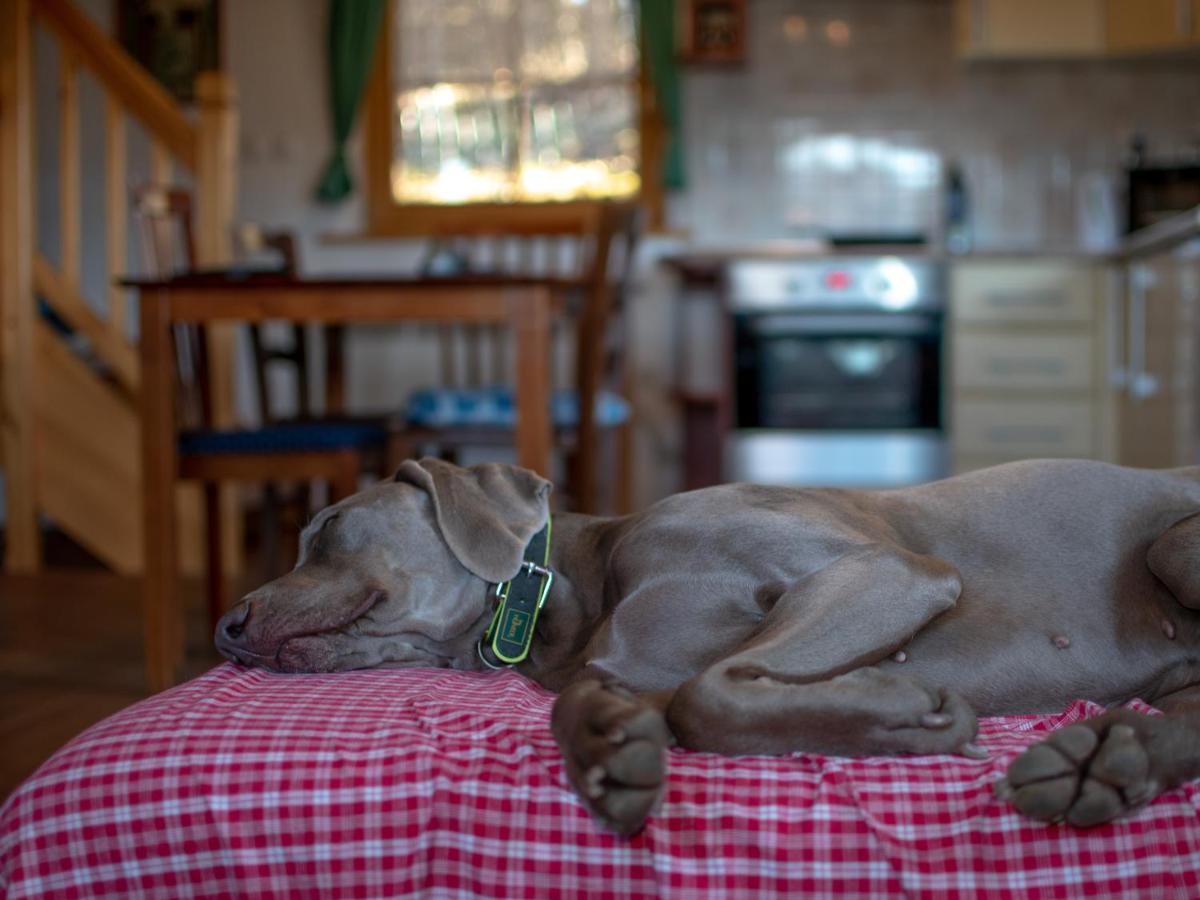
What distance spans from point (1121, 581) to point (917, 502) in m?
0.26

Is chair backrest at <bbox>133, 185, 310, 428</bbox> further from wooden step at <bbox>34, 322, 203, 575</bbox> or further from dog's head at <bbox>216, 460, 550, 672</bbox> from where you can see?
dog's head at <bbox>216, 460, 550, 672</bbox>

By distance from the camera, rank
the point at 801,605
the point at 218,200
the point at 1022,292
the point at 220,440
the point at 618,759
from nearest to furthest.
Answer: the point at 618,759
the point at 801,605
the point at 220,440
the point at 218,200
the point at 1022,292

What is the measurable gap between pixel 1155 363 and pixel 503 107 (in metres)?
2.97

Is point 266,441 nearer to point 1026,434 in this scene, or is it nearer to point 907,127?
point 1026,434

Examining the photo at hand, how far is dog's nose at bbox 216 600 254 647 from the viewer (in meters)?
1.58

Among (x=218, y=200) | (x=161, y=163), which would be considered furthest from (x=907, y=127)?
(x=161, y=163)

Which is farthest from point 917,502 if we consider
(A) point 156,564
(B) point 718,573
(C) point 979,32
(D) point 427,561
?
(C) point 979,32

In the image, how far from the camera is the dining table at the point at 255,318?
281cm

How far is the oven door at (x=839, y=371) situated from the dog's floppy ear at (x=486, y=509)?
3476 millimetres

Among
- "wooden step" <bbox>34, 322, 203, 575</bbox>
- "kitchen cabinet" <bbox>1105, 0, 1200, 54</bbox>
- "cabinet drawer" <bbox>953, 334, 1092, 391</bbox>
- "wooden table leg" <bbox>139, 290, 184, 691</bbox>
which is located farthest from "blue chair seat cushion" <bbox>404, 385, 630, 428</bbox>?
"kitchen cabinet" <bbox>1105, 0, 1200, 54</bbox>

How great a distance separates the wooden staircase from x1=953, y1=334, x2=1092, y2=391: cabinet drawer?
274 centimetres

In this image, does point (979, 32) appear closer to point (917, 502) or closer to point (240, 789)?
point (917, 502)

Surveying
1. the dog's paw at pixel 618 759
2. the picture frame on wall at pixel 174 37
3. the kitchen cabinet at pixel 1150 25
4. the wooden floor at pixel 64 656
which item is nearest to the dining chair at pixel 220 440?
the wooden floor at pixel 64 656

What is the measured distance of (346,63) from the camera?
18.6ft
